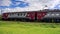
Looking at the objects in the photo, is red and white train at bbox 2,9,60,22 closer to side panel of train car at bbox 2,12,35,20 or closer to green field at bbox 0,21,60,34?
side panel of train car at bbox 2,12,35,20

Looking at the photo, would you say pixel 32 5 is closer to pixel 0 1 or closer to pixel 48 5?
pixel 48 5

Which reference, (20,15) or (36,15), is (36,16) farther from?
(20,15)

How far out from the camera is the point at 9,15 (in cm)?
2691

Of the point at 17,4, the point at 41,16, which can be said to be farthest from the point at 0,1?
the point at 41,16

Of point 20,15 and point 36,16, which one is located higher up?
point 20,15

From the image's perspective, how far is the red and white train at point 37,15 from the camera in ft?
79.7

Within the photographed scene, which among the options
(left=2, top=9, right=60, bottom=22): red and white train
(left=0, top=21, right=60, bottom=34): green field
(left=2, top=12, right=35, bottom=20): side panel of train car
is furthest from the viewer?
(left=2, top=12, right=35, bottom=20): side panel of train car

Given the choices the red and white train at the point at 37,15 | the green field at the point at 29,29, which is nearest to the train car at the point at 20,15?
the red and white train at the point at 37,15

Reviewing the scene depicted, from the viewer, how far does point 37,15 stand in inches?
1021

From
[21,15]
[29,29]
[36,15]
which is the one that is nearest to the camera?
[29,29]

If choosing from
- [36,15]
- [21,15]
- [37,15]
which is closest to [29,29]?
[36,15]

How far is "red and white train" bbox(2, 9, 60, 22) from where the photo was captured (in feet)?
79.7

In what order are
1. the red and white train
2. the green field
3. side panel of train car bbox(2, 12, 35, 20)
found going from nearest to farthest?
the green field
the red and white train
side panel of train car bbox(2, 12, 35, 20)

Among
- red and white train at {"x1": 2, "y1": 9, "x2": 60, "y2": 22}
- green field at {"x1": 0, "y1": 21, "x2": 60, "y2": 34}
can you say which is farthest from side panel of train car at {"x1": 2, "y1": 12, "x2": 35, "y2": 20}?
green field at {"x1": 0, "y1": 21, "x2": 60, "y2": 34}
